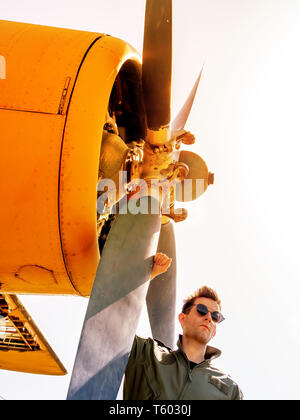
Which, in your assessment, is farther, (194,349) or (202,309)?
(202,309)

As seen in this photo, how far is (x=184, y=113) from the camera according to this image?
18.0 ft

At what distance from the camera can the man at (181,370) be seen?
3.34 meters

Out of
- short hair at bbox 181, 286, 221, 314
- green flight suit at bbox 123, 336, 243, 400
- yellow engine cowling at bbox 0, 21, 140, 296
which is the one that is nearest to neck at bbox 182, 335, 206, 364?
green flight suit at bbox 123, 336, 243, 400

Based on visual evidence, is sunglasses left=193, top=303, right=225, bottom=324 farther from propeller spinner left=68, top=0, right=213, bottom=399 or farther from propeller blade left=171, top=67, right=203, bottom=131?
propeller blade left=171, top=67, right=203, bottom=131

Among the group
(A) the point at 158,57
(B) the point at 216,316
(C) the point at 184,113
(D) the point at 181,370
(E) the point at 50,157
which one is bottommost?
(D) the point at 181,370

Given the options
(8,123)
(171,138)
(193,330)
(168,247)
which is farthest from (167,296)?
(8,123)

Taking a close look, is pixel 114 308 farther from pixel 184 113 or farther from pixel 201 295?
pixel 184 113

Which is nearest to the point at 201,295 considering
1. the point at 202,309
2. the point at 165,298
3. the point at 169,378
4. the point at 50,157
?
the point at 202,309

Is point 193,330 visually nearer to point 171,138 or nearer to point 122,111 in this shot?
point 171,138

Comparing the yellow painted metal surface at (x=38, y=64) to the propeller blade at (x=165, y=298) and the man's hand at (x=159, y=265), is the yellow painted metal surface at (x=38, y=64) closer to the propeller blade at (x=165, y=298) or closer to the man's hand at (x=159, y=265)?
the man's hand at (x=159, y=265)

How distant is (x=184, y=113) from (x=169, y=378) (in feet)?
12.0

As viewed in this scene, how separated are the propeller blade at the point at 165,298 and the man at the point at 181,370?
66.3 inches

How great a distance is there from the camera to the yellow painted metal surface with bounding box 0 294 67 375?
6164 millimetres

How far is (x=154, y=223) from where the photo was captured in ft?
13.7
